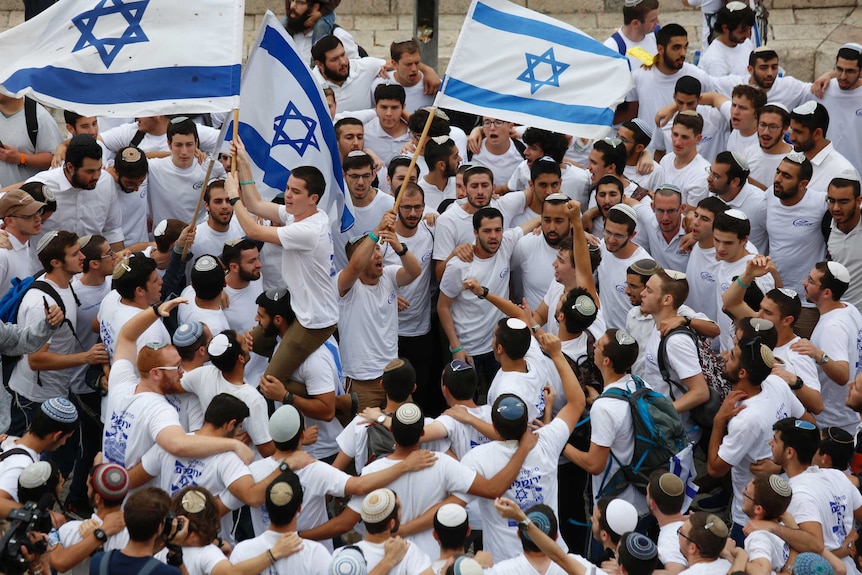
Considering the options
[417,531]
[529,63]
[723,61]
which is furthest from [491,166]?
[417,531]

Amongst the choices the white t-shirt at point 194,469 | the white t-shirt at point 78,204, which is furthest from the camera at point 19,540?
the white t-shirt at point 78,204

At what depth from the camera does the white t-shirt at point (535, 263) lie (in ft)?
29.3

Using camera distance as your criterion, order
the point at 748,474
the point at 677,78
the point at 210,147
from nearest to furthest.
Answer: the point at 748,474
the point at 210,147
the point at 677,78

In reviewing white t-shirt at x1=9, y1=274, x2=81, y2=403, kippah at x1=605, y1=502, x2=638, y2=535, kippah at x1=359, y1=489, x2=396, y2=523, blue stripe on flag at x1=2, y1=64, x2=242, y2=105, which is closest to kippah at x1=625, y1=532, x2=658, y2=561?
kippah at x1=605, y1=502, x2=638, y2=535

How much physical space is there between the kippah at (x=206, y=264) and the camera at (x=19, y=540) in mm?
2264

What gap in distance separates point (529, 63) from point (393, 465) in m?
3.41

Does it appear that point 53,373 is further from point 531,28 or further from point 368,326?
point 531,28

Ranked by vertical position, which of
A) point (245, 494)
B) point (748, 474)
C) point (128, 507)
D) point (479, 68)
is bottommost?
point (748, 474)

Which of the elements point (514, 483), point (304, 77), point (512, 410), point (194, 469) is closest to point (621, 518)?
point (514, 483)

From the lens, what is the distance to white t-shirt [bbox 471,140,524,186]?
10.4 m

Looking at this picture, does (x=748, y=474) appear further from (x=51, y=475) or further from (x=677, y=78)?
(x=677, y=78)

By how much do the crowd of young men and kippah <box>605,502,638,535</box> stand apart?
12mm

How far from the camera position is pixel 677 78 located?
11336mm

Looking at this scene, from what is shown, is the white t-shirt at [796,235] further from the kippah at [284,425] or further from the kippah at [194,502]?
the kippah at [194,502]
